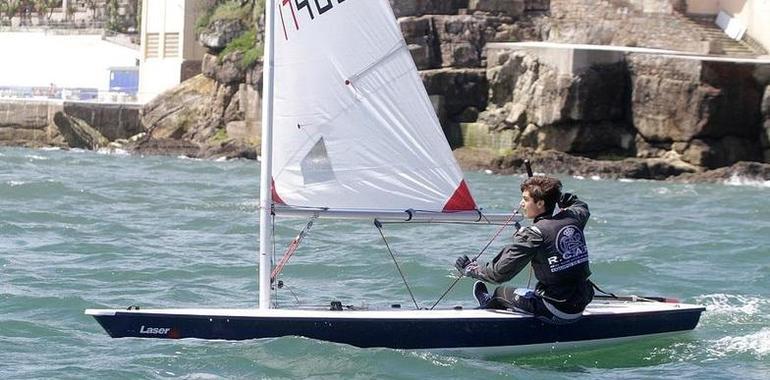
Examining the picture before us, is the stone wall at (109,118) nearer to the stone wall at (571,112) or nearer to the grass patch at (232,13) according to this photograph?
the grass patch at (232,13)

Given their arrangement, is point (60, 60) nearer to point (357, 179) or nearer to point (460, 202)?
point (357, 179)

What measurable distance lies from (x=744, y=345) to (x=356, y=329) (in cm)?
284

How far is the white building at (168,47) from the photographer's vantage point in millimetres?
42438

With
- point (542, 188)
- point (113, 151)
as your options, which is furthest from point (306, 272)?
point (113, 151)

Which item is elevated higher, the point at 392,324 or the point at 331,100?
the point at 331,100

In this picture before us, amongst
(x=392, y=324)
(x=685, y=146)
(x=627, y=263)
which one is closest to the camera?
(x=392, y=324)

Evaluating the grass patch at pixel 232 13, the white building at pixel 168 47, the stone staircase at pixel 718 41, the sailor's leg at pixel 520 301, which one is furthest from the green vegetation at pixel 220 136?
the sailor's leg at pixel 520 301

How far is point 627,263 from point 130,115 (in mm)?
26040

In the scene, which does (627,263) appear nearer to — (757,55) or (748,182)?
(748,182)

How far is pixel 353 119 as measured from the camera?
33.2 ft

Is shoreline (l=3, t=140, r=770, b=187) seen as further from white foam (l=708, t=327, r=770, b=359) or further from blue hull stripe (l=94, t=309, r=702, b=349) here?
blue hull stripe (l=94, t=309, r=702, b=349)

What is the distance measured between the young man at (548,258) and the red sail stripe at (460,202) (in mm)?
469

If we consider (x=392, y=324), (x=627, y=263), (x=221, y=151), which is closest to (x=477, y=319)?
(x=392, y=324)

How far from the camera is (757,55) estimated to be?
108 ft
